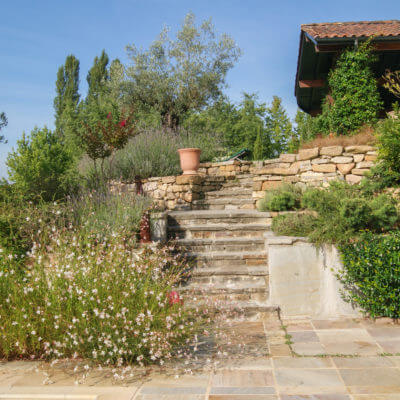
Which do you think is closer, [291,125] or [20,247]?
[20,247]

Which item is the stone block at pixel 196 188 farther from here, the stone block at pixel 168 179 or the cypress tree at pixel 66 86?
the cypress tree at pixel 66 86

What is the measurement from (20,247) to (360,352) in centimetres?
455

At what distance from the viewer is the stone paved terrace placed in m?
2.89

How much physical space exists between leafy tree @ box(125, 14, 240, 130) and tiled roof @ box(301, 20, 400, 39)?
17.3 feet

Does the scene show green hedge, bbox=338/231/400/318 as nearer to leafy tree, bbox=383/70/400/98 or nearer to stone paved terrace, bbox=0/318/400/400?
stone paved terrace, bbox=0/318/400/400

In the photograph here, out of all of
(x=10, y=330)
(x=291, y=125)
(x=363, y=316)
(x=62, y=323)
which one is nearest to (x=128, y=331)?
(x=62, y=323)

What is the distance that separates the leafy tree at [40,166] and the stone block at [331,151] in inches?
199

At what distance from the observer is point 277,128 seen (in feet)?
52.7

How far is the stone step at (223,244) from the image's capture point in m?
6.05

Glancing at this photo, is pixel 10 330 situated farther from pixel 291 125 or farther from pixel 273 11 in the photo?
pixel 291 125

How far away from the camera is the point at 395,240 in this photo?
172 inches

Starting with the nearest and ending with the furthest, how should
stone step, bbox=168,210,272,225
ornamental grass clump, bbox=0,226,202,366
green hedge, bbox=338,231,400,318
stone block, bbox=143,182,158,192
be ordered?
ornamental grass clump, bbox=0,226,202,366
green hedge, bbox=338,231,400,318
stone step, bbox=168,210,272,225
stone block, bbox=143,182,158,192

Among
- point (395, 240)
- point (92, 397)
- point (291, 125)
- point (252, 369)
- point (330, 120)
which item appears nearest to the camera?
point (92, 397)

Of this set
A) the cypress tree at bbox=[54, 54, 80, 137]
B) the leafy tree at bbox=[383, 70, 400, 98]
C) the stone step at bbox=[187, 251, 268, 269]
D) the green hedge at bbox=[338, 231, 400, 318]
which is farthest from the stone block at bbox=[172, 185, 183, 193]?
the cypress tree at bbox=[54, 54, 80, 137]
